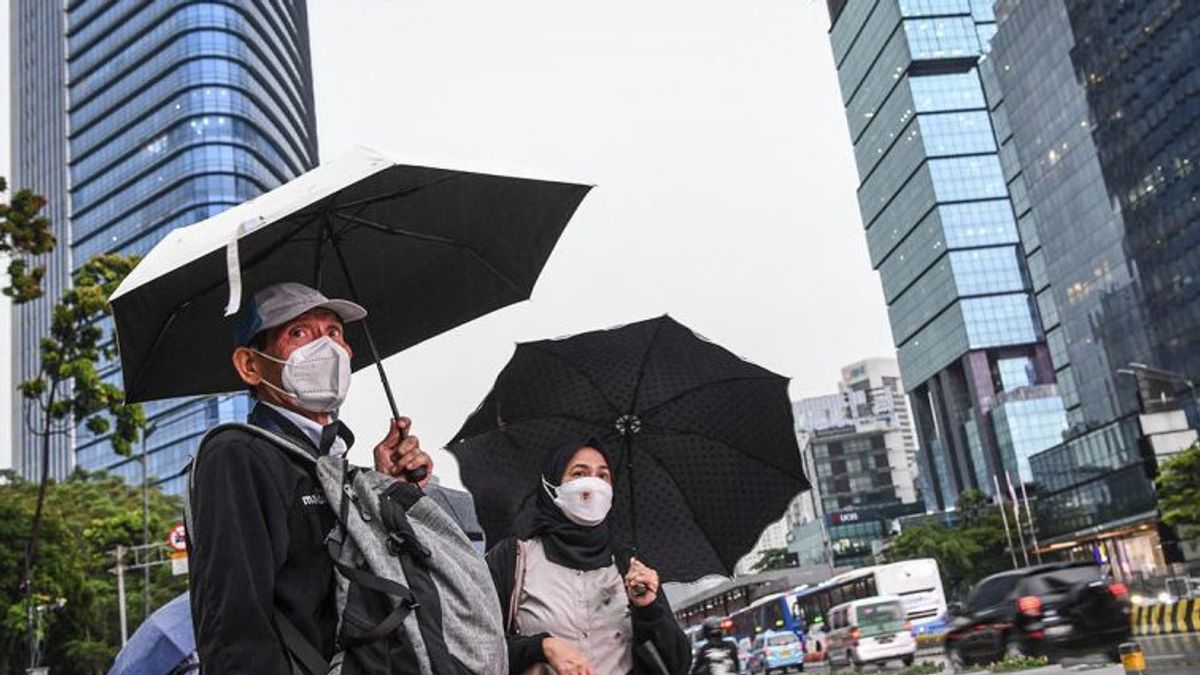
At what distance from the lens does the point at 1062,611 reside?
557 inches

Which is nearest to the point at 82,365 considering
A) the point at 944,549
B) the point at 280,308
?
the point at 280,308

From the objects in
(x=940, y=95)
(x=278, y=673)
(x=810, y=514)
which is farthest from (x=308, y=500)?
(x=810, y=514)

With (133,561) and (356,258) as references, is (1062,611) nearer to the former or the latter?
(356,258)

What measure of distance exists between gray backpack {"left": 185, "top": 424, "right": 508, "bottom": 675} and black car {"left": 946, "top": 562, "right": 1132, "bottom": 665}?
43.4 feet

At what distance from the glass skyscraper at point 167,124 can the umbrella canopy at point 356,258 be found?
9649cm

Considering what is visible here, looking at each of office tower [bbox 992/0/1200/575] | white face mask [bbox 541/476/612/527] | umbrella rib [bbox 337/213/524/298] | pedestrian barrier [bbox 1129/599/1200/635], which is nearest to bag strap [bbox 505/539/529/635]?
white face mask [bbox 541/476/612/527]

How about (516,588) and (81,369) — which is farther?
(81,369)

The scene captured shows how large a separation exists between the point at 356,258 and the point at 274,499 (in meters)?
1.52

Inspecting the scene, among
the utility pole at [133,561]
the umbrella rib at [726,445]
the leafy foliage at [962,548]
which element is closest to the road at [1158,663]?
the umbrella rib at [726,445]

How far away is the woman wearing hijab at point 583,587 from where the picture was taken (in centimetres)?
364

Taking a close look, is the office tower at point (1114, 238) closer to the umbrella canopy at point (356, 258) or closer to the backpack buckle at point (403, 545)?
the umbrella canopy at point (356, 258)

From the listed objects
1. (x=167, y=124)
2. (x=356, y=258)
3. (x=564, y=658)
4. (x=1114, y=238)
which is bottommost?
(x=564, y=658)

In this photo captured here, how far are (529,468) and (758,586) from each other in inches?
3816

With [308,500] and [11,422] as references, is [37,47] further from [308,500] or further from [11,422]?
[308,500]
